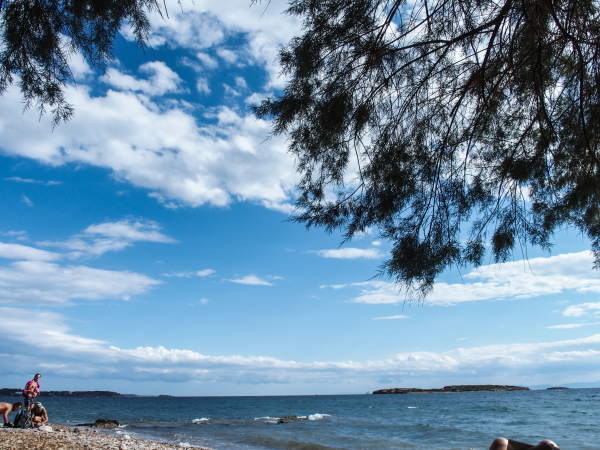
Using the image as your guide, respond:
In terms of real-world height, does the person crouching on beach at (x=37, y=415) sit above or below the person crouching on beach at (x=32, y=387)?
below

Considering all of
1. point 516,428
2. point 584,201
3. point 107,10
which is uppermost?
point 107,10

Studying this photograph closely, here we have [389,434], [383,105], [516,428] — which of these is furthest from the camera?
[516,428]

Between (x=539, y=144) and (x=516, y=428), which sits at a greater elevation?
(x=539, y=144)

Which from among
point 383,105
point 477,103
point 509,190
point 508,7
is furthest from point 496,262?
point 508,7

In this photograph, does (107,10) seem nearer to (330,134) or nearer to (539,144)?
(330,134)

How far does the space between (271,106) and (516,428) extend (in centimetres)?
2039

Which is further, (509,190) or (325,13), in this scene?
(509,190)

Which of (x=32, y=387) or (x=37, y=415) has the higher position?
(x=32, y=387)

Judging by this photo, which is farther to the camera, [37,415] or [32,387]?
[37,415]

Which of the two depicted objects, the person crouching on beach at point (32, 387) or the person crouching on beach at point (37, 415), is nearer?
the person crouching on beach at point (32, 387)

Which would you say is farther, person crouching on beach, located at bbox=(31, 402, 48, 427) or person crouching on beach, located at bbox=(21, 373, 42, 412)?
person crouching on beach, located at bbox=(31, 402, 48, 427)

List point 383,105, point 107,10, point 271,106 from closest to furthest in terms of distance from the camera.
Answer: point 107,10 → point 271,106 → point 383,105

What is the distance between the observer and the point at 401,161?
13.5 feet

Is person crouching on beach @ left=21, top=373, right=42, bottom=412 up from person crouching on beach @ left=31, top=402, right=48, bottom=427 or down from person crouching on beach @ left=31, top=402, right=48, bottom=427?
up
